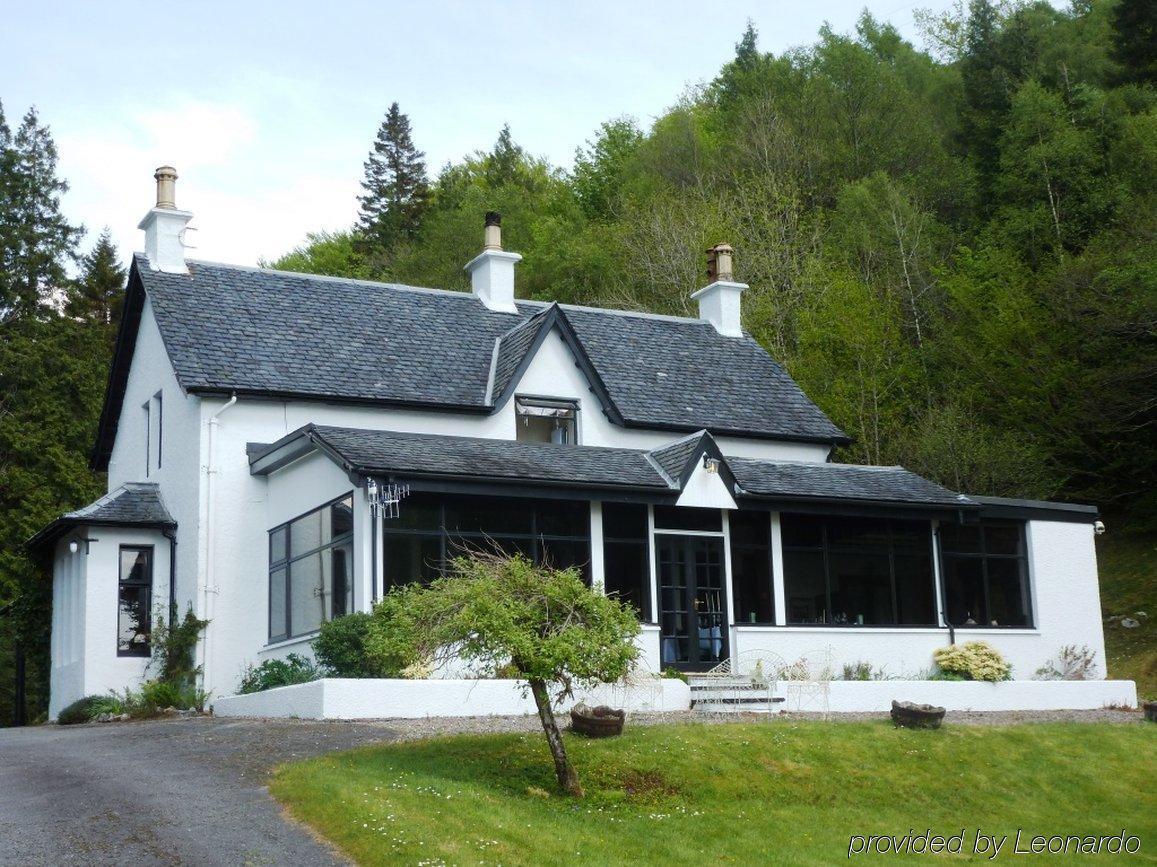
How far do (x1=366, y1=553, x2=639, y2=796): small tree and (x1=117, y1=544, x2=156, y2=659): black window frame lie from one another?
35.6 ft

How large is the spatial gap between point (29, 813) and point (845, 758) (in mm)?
9048

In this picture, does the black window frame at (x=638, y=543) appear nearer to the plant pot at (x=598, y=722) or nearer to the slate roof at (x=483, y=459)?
the slate roof at (x=483, y=459)

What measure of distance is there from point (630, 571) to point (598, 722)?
697cm

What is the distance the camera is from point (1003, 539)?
26031 millimetres

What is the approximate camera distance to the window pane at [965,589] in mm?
25719

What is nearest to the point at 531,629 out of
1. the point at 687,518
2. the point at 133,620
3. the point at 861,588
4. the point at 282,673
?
the point at 282,673

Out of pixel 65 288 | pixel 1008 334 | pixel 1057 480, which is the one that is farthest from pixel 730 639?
pixel 65 288

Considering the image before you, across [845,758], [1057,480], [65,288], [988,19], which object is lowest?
[845,758]

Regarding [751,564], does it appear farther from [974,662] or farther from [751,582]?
[974,662]

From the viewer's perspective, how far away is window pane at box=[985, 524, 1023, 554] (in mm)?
25891

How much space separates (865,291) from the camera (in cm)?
3903

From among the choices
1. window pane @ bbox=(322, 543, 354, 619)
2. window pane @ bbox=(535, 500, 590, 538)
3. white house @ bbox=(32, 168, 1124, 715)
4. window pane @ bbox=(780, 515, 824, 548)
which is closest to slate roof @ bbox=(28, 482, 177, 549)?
white house @ bbox=(32, 168, 1124, 715)

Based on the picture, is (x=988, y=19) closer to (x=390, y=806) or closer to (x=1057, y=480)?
(x=1057, y=480)

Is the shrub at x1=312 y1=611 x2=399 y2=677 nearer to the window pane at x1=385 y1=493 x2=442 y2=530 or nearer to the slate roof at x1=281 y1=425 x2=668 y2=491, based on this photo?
the window pane at x1=385 y1=493 x2=442 y2=530
